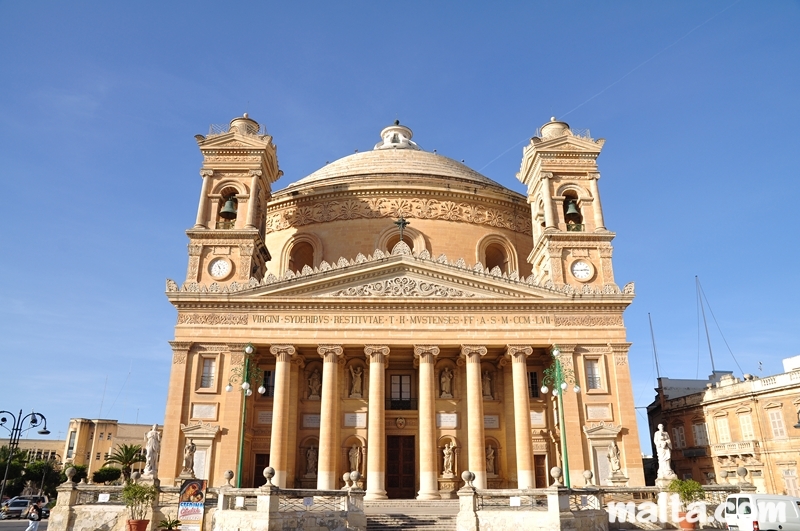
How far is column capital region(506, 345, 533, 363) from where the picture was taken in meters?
29.8

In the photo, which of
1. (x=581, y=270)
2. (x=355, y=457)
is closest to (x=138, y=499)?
(x=355, y=457)

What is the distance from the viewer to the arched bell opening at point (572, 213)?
Result: 34.2 meters

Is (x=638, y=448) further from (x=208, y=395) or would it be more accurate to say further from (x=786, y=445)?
(x=208, y=395)

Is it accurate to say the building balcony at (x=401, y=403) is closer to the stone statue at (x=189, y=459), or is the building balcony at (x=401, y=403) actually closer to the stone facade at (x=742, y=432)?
the stone statue at (x=189, y=459)

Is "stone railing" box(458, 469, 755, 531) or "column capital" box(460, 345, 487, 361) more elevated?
"column capital" box(460, 345, 487, 361)

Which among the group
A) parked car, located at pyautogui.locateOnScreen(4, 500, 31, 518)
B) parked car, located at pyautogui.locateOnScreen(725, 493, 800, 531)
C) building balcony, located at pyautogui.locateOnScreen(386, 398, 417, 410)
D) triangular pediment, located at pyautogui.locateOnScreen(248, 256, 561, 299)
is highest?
triangular pediment, located at pyautogui.locateOnScreen(248, 256, 561, 299)

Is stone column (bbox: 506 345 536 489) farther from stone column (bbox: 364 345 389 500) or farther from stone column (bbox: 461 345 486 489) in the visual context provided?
stone column (bbox: 364 345 389 500)

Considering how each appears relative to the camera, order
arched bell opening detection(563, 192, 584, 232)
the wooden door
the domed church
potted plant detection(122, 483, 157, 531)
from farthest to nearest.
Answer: arched bell opening detection(563, 192, 584, 232)
the wooden door
the domed church
potted plant detection(122, 483, 157, 531)

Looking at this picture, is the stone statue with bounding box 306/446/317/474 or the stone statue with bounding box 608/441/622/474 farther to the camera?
the stone statue with bounding box 306/446/317/474

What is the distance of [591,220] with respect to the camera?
3400cm

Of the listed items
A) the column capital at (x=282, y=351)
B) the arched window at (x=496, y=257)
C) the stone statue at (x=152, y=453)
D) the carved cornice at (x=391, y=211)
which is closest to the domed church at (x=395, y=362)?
the column capital at (x=282, y=351)

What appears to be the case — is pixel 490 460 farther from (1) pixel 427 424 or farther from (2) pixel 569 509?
(2) pixel 569 509

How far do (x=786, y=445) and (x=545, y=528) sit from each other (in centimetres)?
1927

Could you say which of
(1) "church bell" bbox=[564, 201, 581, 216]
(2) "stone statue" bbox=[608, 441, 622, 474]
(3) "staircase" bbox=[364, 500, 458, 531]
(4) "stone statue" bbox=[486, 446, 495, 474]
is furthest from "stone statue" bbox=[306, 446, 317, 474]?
(1) "church bell" bbox=[564, 201, 581, 216]
